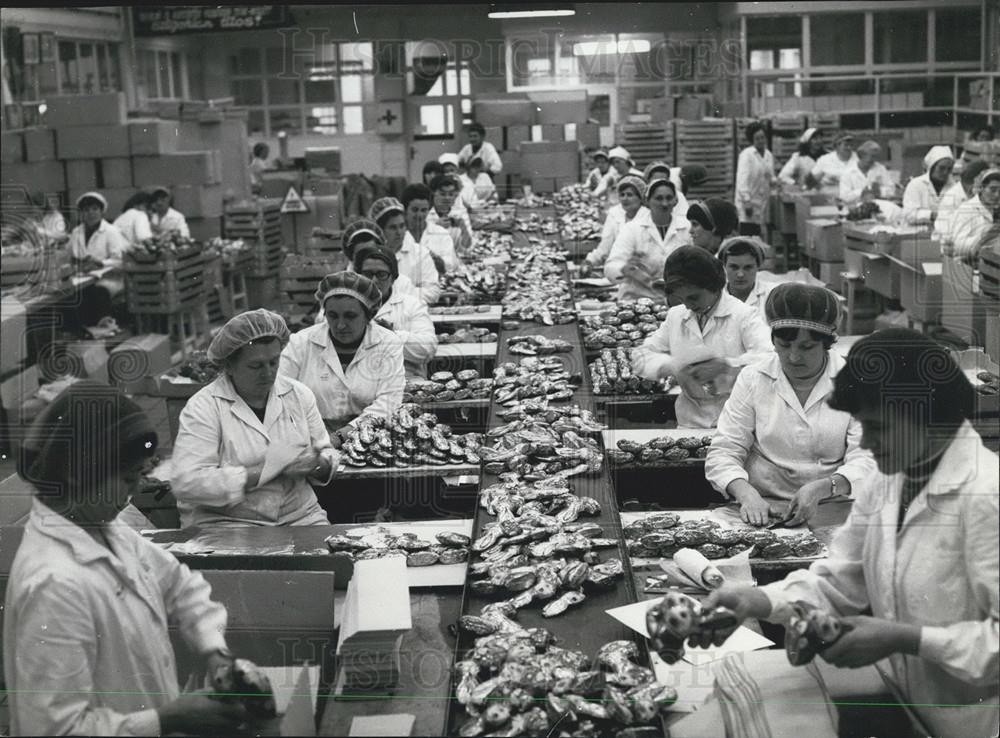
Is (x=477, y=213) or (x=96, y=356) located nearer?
(x=96, y=356)

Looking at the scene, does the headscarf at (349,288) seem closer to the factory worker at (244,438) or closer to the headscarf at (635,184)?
the factory worker at (244,438)

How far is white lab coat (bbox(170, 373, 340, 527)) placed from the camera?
10.5ft

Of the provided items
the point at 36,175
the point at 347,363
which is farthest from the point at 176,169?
the point at 347,363

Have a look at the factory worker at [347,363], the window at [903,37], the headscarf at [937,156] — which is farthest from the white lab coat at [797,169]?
the factory worker at [347,363]

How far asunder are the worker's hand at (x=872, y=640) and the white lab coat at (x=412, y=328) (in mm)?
2810

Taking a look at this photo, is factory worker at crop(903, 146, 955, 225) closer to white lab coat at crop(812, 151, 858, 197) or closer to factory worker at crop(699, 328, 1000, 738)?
white lab coat at crop(812, 151, 858, 197)

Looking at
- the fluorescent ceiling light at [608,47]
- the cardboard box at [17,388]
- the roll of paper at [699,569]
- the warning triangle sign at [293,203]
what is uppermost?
the fluorescent ceiling light at [608,47]

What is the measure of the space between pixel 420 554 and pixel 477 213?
7209 mm

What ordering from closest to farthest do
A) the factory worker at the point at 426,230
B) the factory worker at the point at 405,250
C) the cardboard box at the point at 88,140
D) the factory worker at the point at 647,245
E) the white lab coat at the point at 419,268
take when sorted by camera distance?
the factory worker at the point at 405,250 < the white lab coat at the point at 419,268 < the factory worker at the point at 647,245 < the factory worker at the point at 426,230 < the cardboard box at the point at 88,140

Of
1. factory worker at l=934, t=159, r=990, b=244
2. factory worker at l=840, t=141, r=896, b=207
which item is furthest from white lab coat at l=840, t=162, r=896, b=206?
factory worker at l=934, t=159, r=990, b=244

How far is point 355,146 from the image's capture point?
1014 centimetres

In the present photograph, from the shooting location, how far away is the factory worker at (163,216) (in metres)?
9.29

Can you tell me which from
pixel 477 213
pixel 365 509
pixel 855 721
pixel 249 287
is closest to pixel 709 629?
pixel 855 721

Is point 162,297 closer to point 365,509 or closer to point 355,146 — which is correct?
point 355,146
